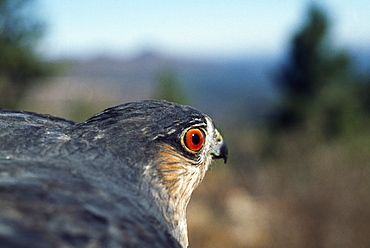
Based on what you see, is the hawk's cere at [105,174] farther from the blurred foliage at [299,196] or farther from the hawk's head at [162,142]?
the blurred foliage at [299,196]

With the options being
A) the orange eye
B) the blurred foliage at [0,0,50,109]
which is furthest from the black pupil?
the blurred foliage at [0,0,50,109]

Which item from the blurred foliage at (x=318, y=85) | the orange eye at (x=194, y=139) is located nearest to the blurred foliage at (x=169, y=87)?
the blurred foliage at (x=318, y=85)

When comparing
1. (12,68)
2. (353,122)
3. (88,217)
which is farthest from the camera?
(353,122)

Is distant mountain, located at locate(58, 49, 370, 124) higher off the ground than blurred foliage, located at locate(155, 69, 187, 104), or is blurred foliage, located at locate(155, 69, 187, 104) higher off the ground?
blurred foliage, located at locate(155, 69, 187, 104)

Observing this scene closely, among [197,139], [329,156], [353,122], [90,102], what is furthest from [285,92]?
[197,139]

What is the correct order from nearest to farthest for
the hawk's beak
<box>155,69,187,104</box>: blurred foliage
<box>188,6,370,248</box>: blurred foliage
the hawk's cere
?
1. the hawk's cere
2. the hawk's beak
3. <box>188,6,370,248</box>: blurred foliage
4. <box>155,69,187,104</box>: blurred foliage

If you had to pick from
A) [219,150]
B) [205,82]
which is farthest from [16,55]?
[205,82]

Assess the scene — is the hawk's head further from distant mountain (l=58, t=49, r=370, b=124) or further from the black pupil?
distant mountain (l=58, t=49, r=370, b=124)

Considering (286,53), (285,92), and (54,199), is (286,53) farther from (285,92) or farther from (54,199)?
(54,199)
